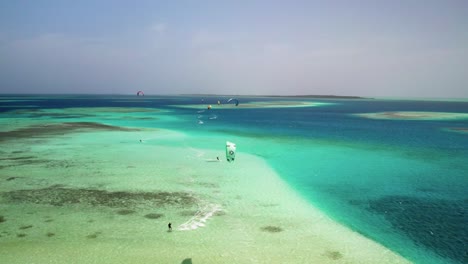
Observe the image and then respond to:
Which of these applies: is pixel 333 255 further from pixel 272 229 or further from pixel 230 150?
pixel 230 150

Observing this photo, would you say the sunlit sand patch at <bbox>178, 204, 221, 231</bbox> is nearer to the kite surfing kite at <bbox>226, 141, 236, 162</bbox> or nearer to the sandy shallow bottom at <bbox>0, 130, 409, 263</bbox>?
the sandy shallow bottom at <bbox>0, 130, 409, 263</bbox>

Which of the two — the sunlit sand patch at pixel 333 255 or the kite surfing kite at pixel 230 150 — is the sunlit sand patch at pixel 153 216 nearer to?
the sunlit sand patch at pixel 333 255

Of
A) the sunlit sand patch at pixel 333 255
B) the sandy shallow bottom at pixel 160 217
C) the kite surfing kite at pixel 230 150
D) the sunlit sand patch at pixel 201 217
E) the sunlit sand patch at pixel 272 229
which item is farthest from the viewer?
the kite surfing kite at pixel 230 150

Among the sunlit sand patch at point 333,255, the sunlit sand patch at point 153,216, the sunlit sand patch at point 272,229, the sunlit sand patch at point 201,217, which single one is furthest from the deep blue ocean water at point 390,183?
the sunlit sand patch at point 153,216

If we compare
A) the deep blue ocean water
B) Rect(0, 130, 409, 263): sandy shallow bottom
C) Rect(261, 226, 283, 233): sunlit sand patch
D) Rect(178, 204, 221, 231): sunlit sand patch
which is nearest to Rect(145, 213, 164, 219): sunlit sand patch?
Rect(0, 130, 409, 263): sandy shallow bottom

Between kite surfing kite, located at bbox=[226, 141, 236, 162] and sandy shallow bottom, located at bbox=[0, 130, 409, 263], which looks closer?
sandy shallow bottom, located at bbox=[0, 130, 409, 263]

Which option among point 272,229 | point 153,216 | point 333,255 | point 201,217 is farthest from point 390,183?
point 153,216

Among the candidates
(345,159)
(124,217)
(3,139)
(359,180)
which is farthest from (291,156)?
(3,139)

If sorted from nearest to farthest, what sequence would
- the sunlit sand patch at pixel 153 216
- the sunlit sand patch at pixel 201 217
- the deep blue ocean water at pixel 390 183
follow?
the deep blue ocean water at pixel 390 183, the sunlit sand patch at pixel 201 217, the sunlit sand patch at pixel 153 216
